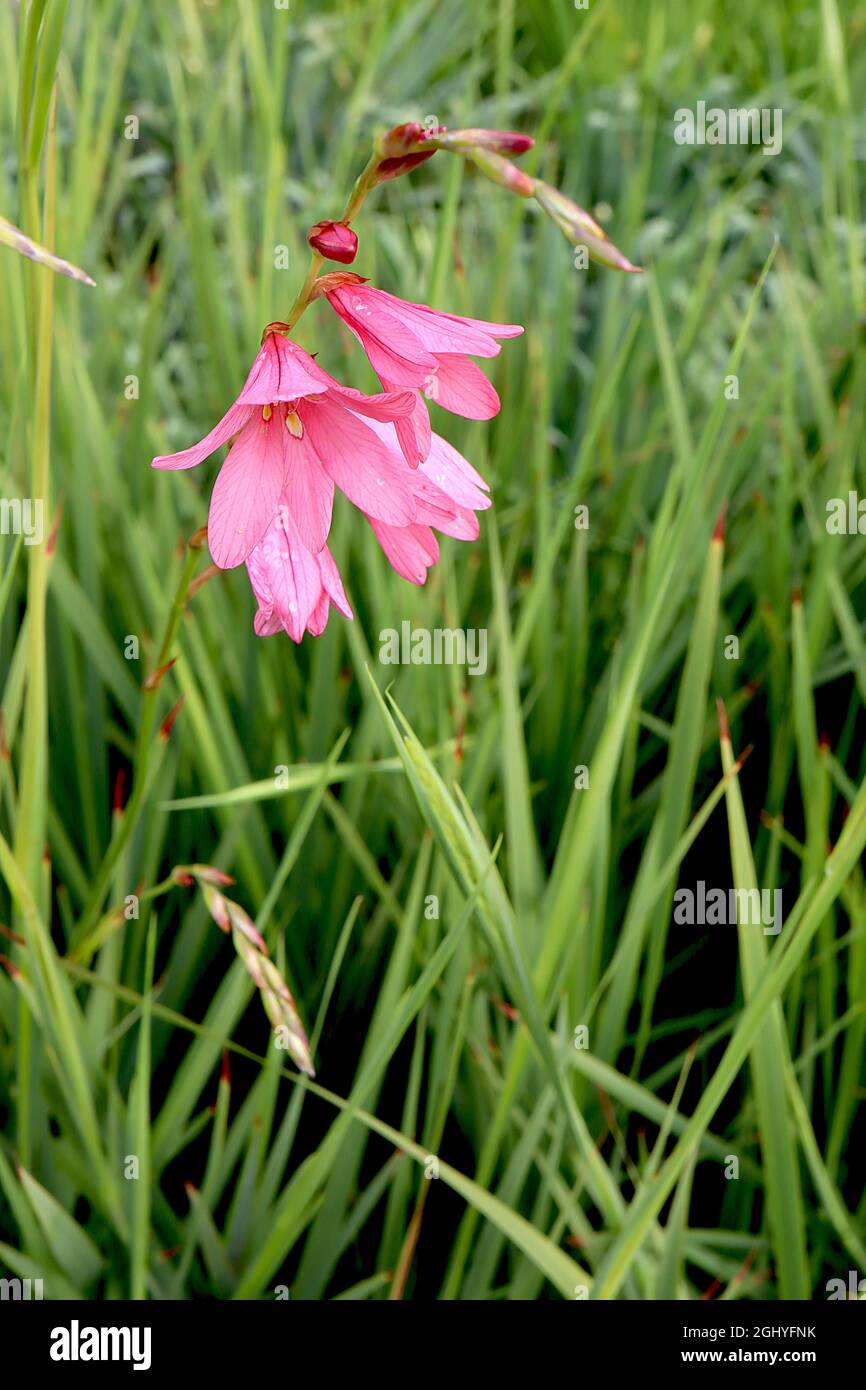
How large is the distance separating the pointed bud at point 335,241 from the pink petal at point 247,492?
9 cm

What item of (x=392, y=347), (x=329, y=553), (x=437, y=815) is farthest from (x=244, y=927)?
(x=392, y=347)

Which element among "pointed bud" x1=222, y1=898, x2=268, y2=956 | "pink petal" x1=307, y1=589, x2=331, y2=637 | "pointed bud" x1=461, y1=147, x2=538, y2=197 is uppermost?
"pointed bud" x1=461, y1=147, x2=538, y2=197

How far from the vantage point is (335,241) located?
1.84ft

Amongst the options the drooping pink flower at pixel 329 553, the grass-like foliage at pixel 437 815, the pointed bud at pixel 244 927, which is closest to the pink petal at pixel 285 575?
the drooping pink flower at pixel 329 553

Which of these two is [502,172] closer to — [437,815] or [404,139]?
[404,139]

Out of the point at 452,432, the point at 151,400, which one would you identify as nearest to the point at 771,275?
the point at 452,432

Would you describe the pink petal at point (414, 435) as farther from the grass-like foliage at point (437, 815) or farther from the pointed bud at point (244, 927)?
the pointed bud at point (244, 927)

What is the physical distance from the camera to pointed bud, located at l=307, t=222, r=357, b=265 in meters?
0.56

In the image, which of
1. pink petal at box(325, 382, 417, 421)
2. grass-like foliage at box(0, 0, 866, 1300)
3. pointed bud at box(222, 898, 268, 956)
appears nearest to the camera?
pink petal at box(325, 382, 417, 421)

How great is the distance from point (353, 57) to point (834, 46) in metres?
1.16

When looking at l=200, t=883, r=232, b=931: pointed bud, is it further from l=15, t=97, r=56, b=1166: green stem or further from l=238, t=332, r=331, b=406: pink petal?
l=238, t=332, r=331, b=406: pink petal

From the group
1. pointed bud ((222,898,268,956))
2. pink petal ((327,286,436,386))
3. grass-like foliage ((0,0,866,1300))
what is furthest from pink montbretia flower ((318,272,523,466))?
pointed bud ((222,898,268,956))

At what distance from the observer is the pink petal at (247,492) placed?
55 centimetres
